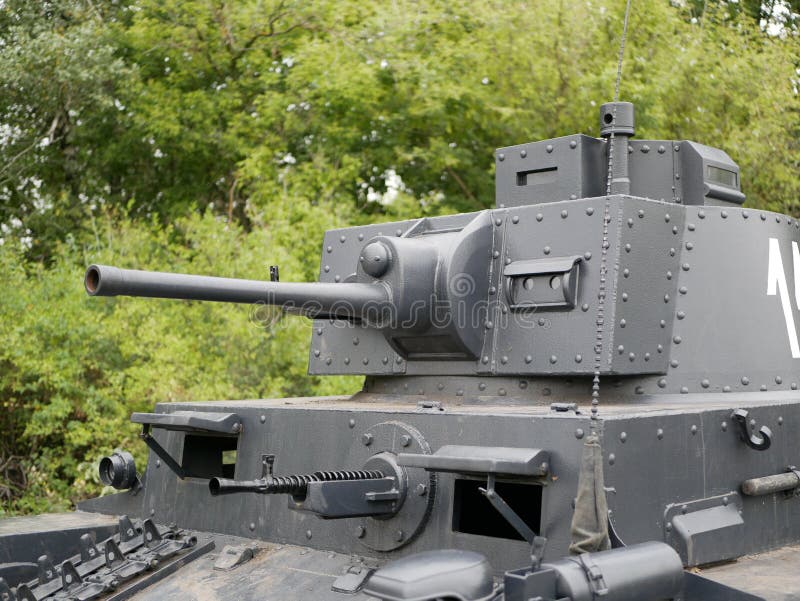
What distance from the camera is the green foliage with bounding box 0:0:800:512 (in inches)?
484

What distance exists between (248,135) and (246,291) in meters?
12.5

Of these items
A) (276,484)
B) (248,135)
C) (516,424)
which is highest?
(248,135)

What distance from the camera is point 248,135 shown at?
17.1 m

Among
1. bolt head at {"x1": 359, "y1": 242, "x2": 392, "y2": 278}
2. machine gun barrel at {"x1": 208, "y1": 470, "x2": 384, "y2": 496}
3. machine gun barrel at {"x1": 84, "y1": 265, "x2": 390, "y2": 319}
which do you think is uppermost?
bolt head at {"x1": 359, "y1": 242, "x2": 392, "y2": 278}

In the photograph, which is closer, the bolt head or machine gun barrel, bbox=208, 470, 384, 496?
machine gun barrel, bbox=208, 470, 384, 496

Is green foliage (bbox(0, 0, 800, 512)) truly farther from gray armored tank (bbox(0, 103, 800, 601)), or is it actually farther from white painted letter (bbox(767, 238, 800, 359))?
white painted letter (bbox(767, 238, 800, 359))

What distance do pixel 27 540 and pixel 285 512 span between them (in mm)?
1409

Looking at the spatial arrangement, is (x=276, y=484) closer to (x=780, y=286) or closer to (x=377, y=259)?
(x=377, y=259)

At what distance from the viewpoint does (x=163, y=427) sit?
5738 mm

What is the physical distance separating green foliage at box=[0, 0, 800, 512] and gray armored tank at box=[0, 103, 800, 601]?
6131 mm

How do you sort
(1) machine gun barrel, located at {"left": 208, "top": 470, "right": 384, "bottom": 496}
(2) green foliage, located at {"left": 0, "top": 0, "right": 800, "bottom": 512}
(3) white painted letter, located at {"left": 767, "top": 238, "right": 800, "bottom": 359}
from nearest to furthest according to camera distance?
(1) machine gun barrel, located at {"left": 208, "top": 470, "right": 384, "bottom": 496} → (3) white painted letter, located at {"left": 767, "top": 238, "right": 800, "bottom": 359} → (2) green foliage, located at {"left": 0, "top": 0, "right": 800, "bottom": 512}

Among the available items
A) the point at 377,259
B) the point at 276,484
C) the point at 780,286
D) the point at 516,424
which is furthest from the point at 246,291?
the point at 780,286

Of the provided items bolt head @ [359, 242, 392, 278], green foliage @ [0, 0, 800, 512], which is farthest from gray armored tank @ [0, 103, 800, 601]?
green foliage @ [0, 0, 800, 512]

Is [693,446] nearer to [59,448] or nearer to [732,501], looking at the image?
[732,501]
